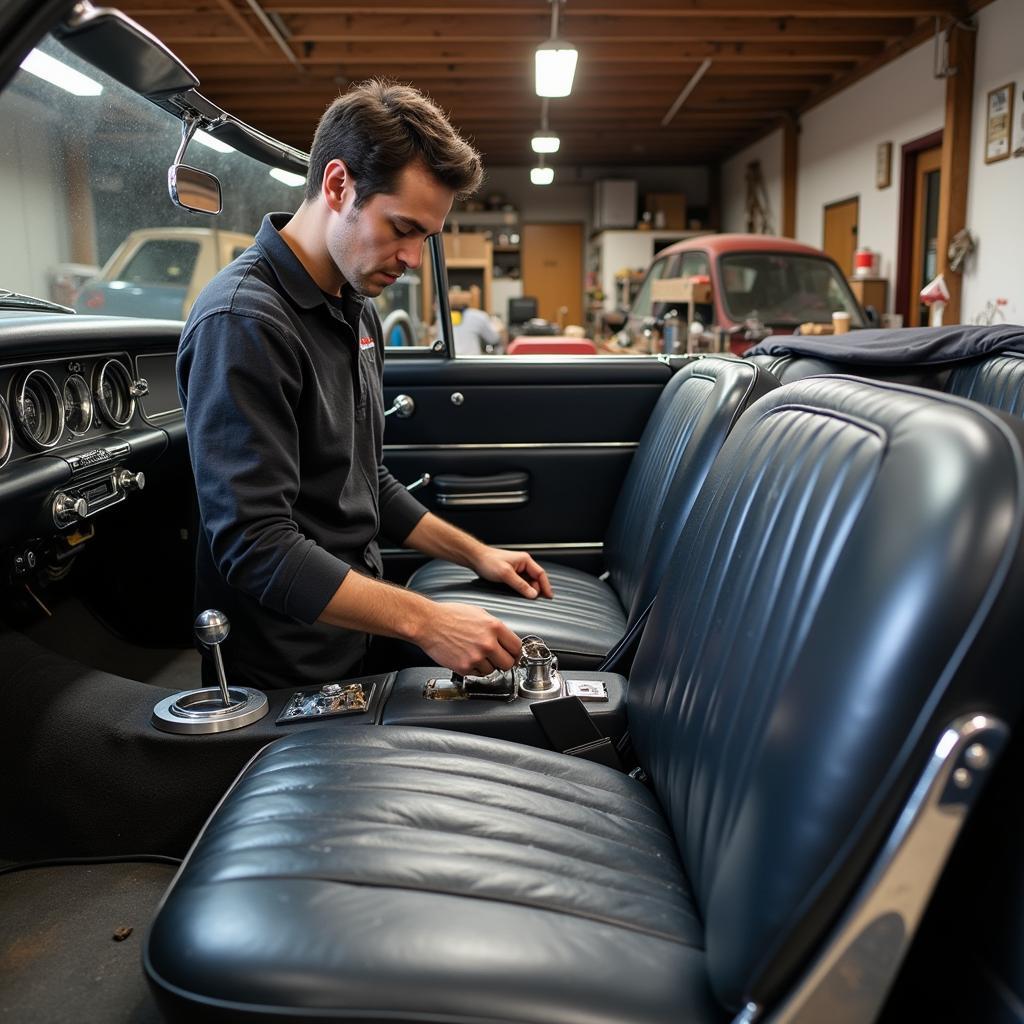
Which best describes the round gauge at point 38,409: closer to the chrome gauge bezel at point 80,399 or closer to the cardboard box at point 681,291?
the chrome gauge bezel at point 80,399

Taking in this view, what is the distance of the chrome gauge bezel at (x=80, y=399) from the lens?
1944 mm

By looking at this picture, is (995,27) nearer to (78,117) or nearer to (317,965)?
(78,117)

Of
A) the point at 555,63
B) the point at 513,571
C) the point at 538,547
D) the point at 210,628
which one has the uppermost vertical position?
the point at 555,63

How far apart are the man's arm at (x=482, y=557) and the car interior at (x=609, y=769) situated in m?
0.06

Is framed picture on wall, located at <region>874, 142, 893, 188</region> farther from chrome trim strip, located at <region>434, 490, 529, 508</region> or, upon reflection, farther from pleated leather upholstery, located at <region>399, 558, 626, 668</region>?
pleated leather upholstery, located at <region>399, 558, 626, 668</region>

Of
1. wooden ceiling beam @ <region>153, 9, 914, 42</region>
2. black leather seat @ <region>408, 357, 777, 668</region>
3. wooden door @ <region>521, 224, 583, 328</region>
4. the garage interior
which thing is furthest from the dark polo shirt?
wooden door @ <region>521, 224, 583, 328</region>

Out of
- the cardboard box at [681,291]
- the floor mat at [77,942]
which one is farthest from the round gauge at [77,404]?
the cardboard box at [681,291]

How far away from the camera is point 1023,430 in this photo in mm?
783

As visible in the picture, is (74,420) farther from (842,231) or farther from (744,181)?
(744,181)

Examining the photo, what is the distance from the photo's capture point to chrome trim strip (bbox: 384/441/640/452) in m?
2.95

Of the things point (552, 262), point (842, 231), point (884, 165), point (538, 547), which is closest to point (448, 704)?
point (538, 547)

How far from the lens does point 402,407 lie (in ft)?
9.46

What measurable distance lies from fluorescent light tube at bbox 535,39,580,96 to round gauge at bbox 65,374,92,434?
18.3ft

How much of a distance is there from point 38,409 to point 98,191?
849mm
